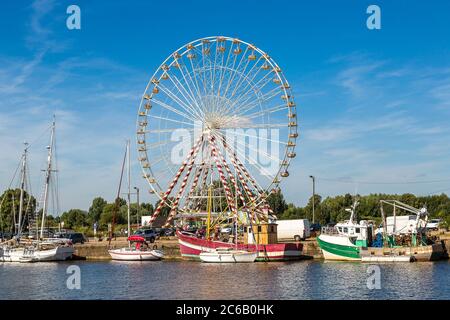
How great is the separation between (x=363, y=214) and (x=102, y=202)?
276 feet

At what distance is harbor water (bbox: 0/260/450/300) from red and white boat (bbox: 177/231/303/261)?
90.5 inches

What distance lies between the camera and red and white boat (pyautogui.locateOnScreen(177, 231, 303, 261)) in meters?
68.2

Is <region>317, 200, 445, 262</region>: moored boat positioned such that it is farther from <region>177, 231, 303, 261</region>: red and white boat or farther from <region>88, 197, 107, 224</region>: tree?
<region>88, 197, 107, 224</region>: tree

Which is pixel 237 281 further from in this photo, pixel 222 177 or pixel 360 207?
pixel 360 207

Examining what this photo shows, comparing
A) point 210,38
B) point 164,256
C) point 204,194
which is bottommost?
point 164,256

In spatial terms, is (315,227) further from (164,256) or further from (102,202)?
(102,202)

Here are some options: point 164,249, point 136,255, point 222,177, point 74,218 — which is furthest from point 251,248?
point 74,218

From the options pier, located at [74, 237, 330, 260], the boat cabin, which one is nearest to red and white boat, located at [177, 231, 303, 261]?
pier, located at [74, 237, 330, 260]

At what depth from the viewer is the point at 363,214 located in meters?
154

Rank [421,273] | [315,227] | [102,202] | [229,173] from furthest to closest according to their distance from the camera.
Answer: [102,202]
[315,227]
[229,173]
[421,273]

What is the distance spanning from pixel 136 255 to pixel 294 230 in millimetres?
22671

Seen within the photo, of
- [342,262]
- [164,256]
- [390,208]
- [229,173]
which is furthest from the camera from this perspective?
[390,208]

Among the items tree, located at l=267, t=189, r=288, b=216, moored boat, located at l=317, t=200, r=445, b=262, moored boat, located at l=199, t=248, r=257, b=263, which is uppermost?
tree, located at l=267, t=189, r=288, b=216
